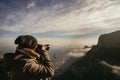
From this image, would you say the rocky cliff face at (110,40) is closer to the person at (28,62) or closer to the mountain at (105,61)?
the mountain at (105,61)

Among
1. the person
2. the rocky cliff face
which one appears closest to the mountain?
the rocky cliff face

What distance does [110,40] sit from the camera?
168750 millimetres

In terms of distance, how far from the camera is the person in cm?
603

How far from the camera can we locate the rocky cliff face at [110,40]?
16750cm

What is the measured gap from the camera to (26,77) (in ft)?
20.1

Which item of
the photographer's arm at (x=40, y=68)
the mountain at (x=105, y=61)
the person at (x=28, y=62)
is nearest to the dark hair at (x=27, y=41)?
the person at (x=28, y=62)

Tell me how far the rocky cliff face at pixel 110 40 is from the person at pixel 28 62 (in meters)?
166

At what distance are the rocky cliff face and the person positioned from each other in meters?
166

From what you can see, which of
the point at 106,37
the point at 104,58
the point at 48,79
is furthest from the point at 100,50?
the point at 48,79

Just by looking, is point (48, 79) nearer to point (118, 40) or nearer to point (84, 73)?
point (118, 40)

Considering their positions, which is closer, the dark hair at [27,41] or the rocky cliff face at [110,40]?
the dark hair at [27,41]

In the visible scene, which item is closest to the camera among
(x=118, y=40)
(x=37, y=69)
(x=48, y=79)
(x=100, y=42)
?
(x=37, y=69)

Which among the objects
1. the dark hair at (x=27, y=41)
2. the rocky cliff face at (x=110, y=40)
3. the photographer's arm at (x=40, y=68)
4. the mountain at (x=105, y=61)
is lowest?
the mountain at (x=105, y=61)

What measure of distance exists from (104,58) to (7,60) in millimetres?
191266
